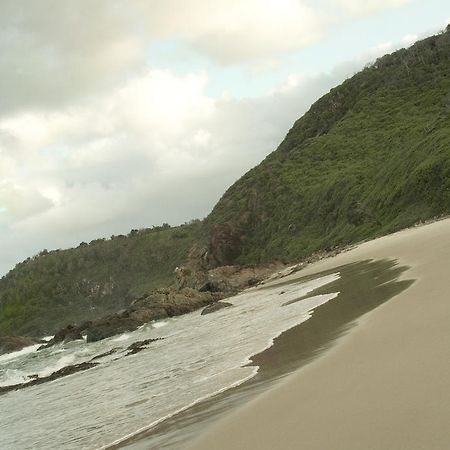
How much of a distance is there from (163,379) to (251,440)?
7.51 m

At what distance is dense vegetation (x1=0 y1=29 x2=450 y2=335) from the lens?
2218 inches

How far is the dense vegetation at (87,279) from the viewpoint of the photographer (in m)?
128

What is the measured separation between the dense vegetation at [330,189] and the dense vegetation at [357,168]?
0.19 metres

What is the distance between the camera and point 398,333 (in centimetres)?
852

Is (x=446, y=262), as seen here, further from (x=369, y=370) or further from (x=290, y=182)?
(x=290, y=182)

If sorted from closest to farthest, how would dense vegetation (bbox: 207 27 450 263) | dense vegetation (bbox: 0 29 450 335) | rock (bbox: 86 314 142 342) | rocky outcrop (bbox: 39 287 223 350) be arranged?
rock (bbox: 86 314 142 342), rocky outcrop (bbox: 39 287 223 350), dense vegetation (bbox: 207 27 450 263), dense vegetation (bbox: 0 29 450 335)

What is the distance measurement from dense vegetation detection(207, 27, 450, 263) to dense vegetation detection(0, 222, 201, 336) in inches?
1238

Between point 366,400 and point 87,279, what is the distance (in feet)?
476

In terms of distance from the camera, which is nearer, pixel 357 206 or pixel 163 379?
pixel 163 379

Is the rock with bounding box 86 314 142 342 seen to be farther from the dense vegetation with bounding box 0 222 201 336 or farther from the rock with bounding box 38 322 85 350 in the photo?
the dense vegetation with bounding box 0 222 201 336

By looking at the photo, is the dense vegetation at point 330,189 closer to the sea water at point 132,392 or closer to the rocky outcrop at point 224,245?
the rocky outcrop at point 224,245

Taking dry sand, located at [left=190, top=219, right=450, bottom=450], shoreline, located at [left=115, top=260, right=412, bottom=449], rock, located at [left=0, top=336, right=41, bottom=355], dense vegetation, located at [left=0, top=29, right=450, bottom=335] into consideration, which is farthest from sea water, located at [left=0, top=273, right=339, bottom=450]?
rock, located at [left=0, top=336, right=41, bottom=355]

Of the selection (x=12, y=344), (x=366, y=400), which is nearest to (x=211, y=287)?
(x=12, y=344)

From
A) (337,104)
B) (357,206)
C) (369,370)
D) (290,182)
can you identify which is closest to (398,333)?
(369,370)
